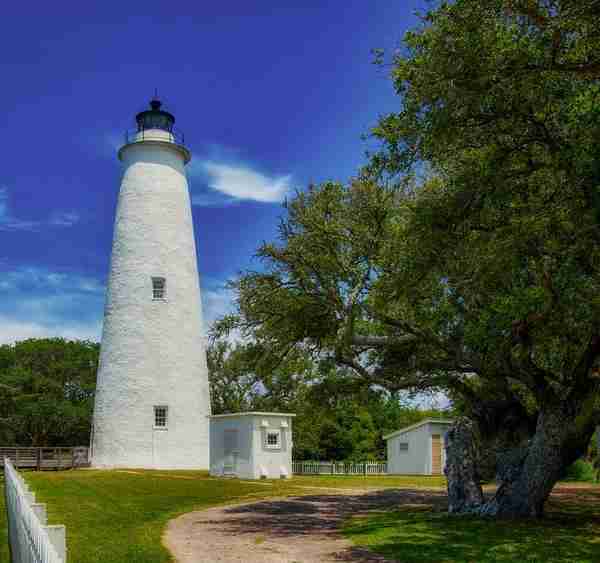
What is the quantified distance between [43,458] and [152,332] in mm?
7008

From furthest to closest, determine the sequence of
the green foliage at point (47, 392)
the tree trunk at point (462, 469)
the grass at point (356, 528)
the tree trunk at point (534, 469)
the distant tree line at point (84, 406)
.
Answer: the green foliage at point (47, 392) < the distant tree line at point (84, 406) < the tree trunk at point (462, 469) < the tree trunk at point (534, 469) < the grass at point (356, 528)

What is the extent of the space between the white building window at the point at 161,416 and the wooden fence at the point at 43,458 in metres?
3.70

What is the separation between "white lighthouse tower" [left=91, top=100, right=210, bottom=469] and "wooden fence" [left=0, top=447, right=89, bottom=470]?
76 centimetres

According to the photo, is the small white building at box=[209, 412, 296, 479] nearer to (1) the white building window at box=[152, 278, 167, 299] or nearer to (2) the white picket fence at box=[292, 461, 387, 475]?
(2) the white picket fence at box=[292, 461, 387, 475]

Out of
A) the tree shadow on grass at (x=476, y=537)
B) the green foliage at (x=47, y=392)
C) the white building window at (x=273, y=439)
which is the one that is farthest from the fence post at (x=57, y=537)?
the green foliage at (x=47, y=392)

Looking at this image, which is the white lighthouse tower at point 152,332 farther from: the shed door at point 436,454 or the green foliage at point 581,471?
the green foliage at point 581,471

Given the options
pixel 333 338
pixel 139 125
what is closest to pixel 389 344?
pixel 333 338

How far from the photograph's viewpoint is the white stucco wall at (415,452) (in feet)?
109

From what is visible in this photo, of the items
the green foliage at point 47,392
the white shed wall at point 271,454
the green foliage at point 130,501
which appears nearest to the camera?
the green foliage at point 130,501

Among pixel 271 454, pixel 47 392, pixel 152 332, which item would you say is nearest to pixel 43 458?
pixel 152 332

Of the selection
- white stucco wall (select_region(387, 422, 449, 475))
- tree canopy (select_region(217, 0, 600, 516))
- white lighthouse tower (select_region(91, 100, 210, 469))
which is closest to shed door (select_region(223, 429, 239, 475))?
white lighthouse tower (select_region(91, 100, 210, 469))

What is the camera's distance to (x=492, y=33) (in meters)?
9.40


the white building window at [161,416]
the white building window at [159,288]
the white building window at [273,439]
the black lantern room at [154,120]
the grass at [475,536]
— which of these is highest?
the black lantern room at [154,120]

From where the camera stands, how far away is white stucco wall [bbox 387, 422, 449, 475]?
33.2 m
